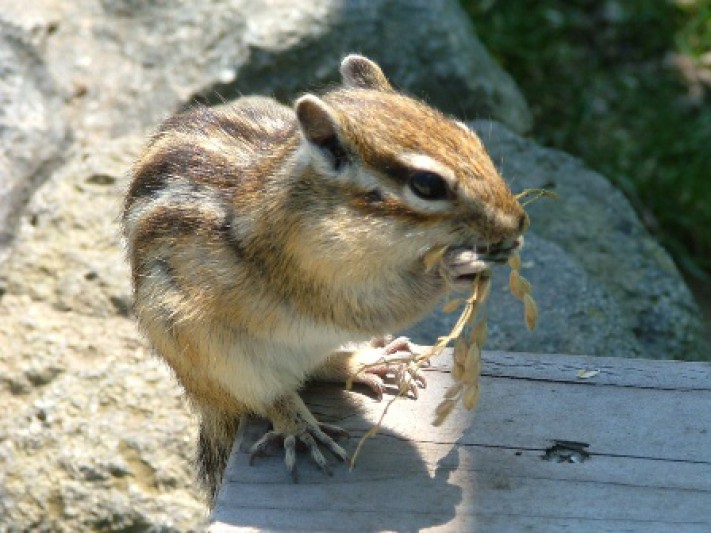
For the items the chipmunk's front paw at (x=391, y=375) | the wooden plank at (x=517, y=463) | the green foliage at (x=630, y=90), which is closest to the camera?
the wooden plank at (x=517, y=463)

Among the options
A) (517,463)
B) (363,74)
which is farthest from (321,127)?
(517,463)

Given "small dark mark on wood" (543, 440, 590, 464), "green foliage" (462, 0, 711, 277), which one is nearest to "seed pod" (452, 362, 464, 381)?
"small dark mark on wood" (543, 440, 590, 464)

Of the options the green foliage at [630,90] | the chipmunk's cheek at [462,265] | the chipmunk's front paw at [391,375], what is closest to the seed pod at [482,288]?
the chipmunk's cheek at [462,265]

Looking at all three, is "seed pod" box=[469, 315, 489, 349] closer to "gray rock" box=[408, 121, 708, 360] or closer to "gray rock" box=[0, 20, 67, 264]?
"gray rock" box=[408, 121, 708, 360]

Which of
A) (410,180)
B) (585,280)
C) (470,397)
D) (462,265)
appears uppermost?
(410,180)

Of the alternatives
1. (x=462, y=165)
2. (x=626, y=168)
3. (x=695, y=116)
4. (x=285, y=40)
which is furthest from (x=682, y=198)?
(x=462, y=165)

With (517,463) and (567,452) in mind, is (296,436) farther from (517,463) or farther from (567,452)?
(567,452)

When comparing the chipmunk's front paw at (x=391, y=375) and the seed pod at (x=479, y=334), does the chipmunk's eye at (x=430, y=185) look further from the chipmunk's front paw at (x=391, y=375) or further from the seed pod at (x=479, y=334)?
the chipmunk's front paw at (x=391, y=375)
